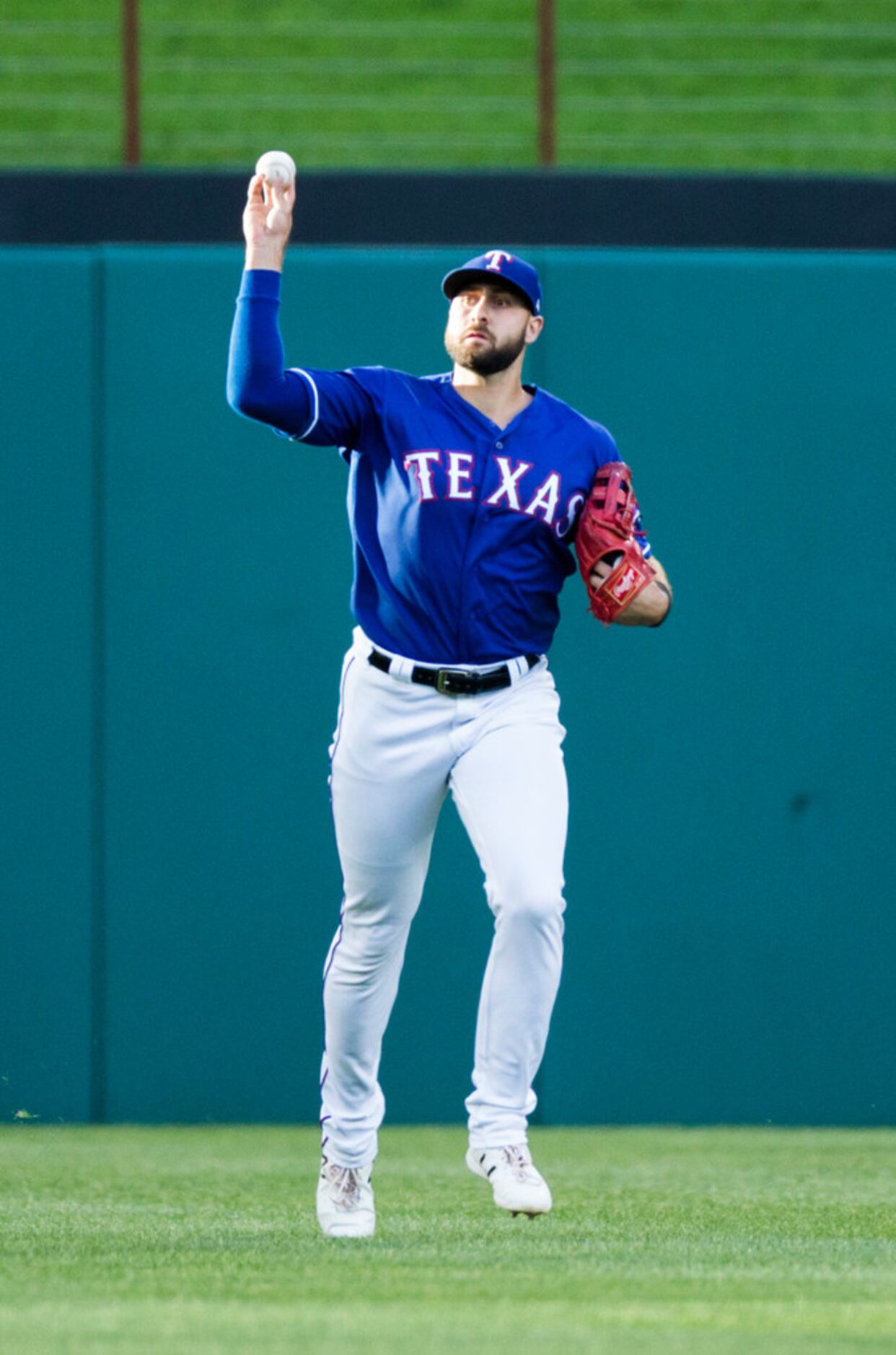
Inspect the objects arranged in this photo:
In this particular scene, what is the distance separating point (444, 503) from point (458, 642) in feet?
0.83

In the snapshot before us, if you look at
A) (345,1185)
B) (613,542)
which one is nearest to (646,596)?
(613,542)

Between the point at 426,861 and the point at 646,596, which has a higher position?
the point at 646,596

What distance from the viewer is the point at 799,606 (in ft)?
21.0

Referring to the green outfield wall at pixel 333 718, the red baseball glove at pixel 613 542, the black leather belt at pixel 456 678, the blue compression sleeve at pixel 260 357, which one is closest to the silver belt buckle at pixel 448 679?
the black leather belt at pixel 456 678

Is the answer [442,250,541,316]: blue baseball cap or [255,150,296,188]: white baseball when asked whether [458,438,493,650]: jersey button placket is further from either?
[255,150,296,188]: white baseball

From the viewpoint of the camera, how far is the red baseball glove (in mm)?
4129

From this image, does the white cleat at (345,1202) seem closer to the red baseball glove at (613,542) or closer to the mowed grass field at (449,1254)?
the mowed grass field at (449,1254)

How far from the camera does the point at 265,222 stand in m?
3.97

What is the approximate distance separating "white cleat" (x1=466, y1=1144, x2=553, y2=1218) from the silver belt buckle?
0.80 m

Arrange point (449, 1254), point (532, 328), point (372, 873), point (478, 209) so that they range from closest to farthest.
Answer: point (449, 1254) < point (372, 873) < point (532, 328) < point (478, 209)

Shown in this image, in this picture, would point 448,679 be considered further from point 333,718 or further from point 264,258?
point 333,718

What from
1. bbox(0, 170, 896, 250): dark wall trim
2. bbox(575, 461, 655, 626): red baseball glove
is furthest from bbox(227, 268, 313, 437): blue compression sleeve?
bbox(0, 170, 896, 250): dark wall trim

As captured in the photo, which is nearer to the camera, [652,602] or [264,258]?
[264,258]

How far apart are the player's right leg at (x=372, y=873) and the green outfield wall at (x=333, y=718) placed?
2291mm
